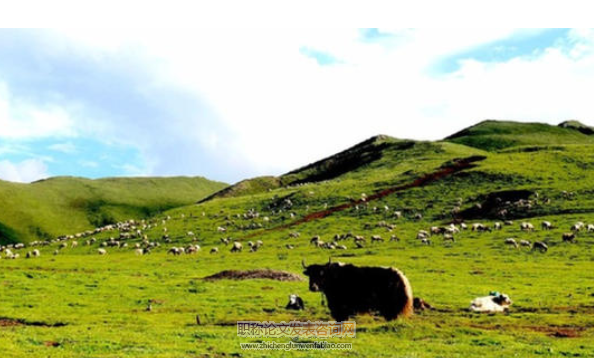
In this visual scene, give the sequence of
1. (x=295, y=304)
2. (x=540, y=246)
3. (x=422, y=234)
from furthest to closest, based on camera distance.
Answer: (x=422, y=234) → (x=540, y=246) → (x=295, y=304)

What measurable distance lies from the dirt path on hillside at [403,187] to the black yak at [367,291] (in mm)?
71177

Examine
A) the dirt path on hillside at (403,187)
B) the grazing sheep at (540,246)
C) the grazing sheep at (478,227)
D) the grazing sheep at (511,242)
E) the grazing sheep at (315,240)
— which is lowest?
the grazing sheep at (540,246)

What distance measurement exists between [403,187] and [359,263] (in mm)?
61925

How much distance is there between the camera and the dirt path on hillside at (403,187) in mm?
104750

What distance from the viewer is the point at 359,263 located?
6041 centimetres

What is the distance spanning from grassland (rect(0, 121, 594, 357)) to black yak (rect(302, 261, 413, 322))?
1175 mm

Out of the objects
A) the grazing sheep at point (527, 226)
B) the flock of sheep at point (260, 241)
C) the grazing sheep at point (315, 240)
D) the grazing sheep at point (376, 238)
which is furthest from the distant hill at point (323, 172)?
the grazing sheep at point (527, 226)

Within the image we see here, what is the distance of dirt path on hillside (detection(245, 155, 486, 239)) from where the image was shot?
105 m

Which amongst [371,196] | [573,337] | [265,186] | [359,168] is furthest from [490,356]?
[265,186]

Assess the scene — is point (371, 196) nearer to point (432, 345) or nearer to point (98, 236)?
point (98, 236)

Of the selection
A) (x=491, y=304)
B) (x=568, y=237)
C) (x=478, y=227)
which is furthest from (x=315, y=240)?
(x=491, y=304)

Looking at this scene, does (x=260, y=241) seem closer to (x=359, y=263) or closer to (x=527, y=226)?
(x=359, y=263)

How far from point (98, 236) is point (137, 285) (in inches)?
3004

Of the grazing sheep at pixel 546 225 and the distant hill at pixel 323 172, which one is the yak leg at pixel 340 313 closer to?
the grazing sheep at pixel 546 225
